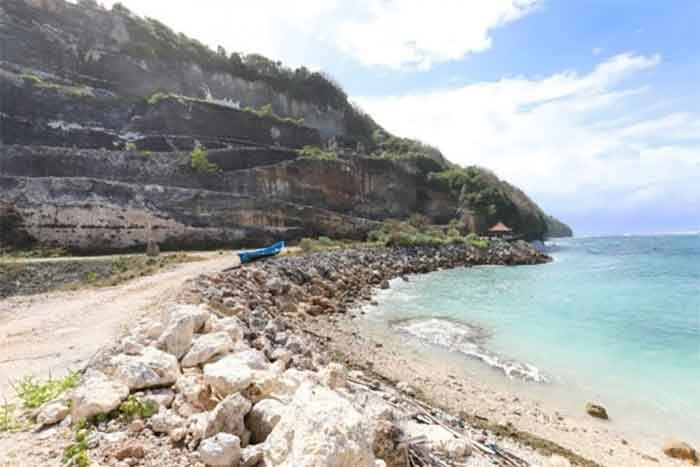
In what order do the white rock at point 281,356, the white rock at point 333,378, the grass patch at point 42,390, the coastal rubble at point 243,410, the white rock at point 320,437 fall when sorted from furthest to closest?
the white rock at point 281,356 → the white rock at point 333,378 → the grass patch at point 42,390 → the coastal rubble at point 243,410 → the white rock at point 320,437

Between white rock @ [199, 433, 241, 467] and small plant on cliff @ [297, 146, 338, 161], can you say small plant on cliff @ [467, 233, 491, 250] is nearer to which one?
small plant on cliff @ [297, 146, 338, 161]

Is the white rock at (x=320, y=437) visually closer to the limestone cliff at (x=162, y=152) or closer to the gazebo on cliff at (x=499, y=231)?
the limestone cliff at (x=162, y=152)

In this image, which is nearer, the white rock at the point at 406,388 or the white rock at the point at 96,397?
the white rock at the point at 96,397

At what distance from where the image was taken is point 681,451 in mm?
5223

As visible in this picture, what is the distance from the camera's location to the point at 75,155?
2192 cm

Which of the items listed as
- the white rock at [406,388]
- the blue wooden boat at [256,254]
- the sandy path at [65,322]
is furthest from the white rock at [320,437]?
the blue wooden boat at [256,254]

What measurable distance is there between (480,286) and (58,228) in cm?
2244

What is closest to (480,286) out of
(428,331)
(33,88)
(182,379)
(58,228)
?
(428,331)

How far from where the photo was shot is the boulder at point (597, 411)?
20.3 ft

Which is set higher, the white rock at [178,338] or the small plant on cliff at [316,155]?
the small plant on cliff at [316,155]

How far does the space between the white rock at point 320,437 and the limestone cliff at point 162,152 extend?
20086 millimetres

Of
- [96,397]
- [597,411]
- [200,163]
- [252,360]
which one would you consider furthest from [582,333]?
[200,163]

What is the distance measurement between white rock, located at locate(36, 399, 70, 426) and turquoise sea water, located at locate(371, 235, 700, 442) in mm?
7775

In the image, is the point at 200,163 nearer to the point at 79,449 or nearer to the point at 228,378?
the point at 228,378
